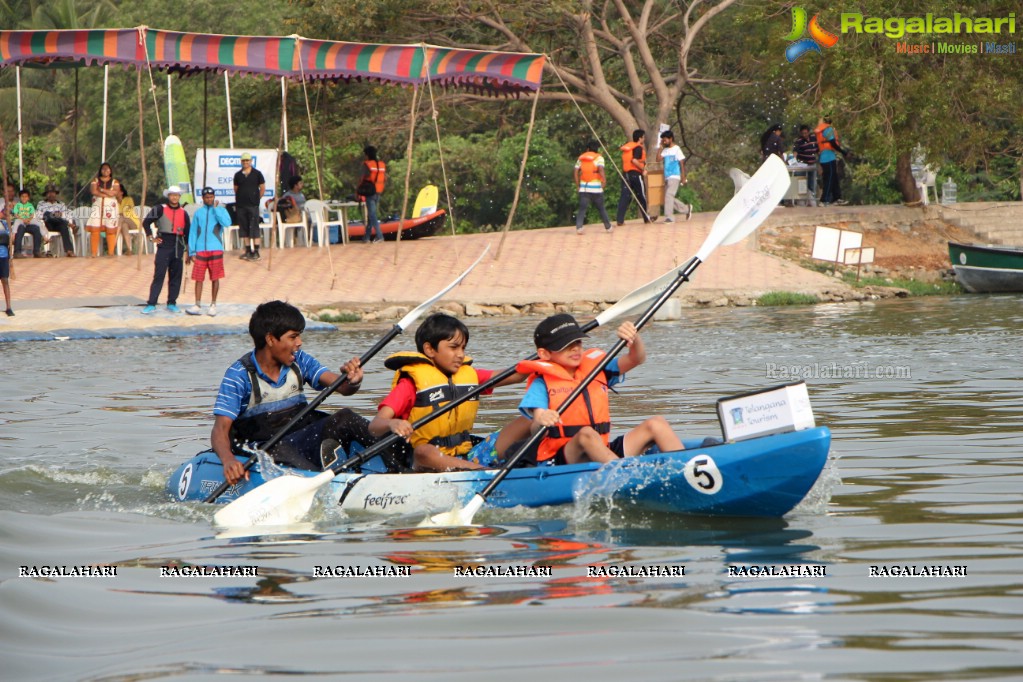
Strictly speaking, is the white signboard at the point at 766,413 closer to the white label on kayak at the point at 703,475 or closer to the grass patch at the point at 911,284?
the white label on kayak at the point at 703,475

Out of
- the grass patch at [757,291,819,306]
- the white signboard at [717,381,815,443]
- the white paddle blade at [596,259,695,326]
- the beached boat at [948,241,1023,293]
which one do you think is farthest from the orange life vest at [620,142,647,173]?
the white signboard at [717,381,815,443]

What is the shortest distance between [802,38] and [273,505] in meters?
19.8

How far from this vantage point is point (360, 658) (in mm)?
4105

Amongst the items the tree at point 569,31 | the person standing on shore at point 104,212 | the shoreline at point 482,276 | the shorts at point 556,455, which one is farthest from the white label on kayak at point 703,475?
the tree at point 569,31

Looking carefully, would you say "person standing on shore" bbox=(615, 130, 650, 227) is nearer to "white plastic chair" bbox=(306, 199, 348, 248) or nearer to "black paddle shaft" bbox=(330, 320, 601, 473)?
"white plastic chair" bbox=(306, 199, 348, 248)

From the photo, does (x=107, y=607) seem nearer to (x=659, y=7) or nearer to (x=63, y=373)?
(x=63, y=373)

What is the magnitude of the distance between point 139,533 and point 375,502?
3.63 feet

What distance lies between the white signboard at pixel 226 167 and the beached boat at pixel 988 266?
426 inches

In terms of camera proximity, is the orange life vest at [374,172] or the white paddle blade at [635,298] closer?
the white paddle blade at [635,298]

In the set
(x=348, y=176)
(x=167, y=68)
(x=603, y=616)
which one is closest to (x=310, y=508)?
(x=603, y=616)

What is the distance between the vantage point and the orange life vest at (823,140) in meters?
24.1

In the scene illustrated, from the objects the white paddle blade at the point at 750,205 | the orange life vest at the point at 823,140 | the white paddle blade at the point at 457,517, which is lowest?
the white paddle blade at the point at 457,517

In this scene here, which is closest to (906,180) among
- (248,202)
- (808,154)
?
(808,154)

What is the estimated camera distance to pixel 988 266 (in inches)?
829
